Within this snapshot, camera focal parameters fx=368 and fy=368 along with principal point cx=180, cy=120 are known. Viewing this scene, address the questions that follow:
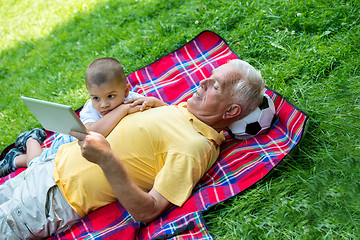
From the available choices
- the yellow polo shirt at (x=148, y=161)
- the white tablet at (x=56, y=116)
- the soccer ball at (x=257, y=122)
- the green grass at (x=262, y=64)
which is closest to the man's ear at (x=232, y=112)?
the soccer ball at (x=257, y=122)

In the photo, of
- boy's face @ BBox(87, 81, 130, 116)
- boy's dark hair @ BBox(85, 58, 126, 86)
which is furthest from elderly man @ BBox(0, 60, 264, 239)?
boy's dark hair @ BBox(85, 58, 126, 86)

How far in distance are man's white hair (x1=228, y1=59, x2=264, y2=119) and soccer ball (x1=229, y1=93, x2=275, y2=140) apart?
0.09 meters

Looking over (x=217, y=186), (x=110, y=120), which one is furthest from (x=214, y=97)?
(x=110, y=120)

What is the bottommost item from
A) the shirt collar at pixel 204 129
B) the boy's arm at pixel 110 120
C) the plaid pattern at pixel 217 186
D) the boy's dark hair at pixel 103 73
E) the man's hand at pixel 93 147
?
the plaid pattern at pixel 217 186

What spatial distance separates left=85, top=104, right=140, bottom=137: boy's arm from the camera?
2951mm

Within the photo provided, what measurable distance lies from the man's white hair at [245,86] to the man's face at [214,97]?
0.18ft

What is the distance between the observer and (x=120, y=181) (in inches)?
101

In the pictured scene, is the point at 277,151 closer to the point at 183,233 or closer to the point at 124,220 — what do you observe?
the point at 183,233

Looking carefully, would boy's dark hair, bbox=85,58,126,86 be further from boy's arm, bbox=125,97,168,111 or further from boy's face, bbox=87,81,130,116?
boy's arm, bbox=125,97,168,111

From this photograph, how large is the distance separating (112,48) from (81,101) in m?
1.28

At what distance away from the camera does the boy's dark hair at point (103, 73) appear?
2973 mm

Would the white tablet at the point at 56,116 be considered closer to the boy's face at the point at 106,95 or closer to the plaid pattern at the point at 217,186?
the boy's face at the point at 106,95

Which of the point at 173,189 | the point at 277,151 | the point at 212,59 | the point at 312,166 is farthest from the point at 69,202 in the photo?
the point at 212,59

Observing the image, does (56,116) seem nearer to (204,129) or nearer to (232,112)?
(204,129)
